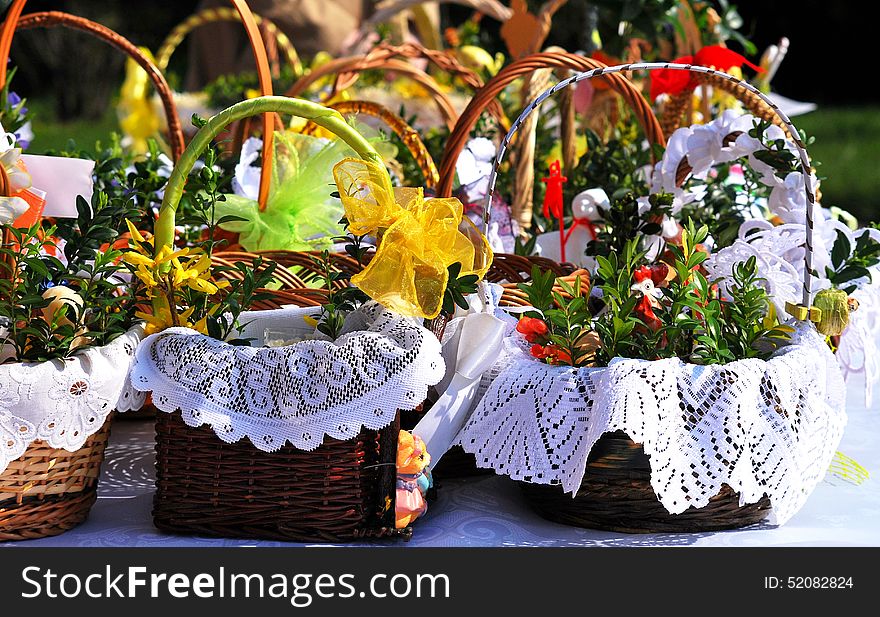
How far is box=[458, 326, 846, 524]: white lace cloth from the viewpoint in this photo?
115 centimetres

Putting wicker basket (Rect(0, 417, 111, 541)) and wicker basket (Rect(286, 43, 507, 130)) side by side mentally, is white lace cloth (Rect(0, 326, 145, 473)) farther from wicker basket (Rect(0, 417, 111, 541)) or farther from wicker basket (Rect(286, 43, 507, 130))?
wicker basket (Rect(286, 43, 507, 130))

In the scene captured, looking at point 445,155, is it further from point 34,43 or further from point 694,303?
point 34,43

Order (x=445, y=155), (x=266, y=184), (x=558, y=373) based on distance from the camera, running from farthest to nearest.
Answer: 1. (x=266, y=184)
2. (x=445, y=155)
3. (x=558, y=373)

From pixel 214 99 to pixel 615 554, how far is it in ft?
9.45

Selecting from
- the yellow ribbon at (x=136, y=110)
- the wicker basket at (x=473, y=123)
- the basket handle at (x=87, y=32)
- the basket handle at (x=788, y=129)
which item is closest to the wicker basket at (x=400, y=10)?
the yellow ribbon at (x=136, y=110)

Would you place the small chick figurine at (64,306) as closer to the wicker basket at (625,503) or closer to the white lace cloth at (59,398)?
the white lace cloth at (59,398)

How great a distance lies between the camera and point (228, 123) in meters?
1.20

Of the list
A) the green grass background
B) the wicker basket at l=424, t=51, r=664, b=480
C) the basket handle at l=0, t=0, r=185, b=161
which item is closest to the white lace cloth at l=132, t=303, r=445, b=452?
the wicker basket at l=424, t=51, r=664, b=480

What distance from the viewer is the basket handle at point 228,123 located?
1.20 metres

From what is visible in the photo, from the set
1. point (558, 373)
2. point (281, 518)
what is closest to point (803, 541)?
point (558, 373)

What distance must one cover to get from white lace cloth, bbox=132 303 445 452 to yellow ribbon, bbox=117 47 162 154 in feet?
7.81

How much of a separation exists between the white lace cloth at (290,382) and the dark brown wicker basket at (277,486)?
0.03m

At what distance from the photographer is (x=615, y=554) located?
1.15 m

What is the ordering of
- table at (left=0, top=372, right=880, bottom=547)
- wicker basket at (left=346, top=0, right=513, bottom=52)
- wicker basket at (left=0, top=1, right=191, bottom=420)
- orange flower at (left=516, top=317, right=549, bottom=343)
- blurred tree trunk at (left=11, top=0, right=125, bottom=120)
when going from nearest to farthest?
table at (left=0, top=372, right=880, bottom=547) < orange flower at (left=516, top=317, right=549, bottom=343) < wicker basket at (left=0, top=1, right=191, bottom=420) < wicker basket at (left=346, top=0, right=513, bottom=52) < blurred tree trunk at (left=11, top=0, right=125, bottom=120)
